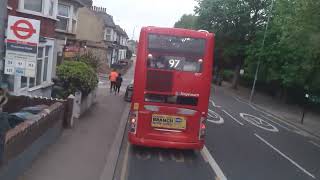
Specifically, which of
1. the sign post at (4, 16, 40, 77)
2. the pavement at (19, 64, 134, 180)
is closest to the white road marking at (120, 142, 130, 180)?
the pavement at (19, 64, 134, 180)

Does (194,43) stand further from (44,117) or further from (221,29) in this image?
(221,29)

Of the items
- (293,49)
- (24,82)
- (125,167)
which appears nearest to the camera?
(125,167)

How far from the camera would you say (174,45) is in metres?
14.6

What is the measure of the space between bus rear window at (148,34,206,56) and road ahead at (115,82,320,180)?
310 centimetres

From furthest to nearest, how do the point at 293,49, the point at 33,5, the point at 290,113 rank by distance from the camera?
the point at 290,113
the point at 293,49
the point at 33,5

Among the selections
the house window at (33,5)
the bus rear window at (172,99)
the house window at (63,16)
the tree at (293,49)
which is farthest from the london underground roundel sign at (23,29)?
the house window at (63,16)

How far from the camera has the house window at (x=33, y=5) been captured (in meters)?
18.4

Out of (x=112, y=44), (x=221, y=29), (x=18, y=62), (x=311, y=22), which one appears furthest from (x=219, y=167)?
(x=112, y=44)

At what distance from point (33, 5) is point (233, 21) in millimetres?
35657

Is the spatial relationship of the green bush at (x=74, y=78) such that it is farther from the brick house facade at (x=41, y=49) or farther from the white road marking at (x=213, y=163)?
the white road marking at (x=213, y=163)

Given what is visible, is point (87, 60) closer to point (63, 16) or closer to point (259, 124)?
point (63, 16)

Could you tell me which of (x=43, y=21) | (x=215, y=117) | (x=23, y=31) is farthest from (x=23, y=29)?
(x=215, y=117)

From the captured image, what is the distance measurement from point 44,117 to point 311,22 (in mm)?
15244

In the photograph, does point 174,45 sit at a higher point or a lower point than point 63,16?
lower
